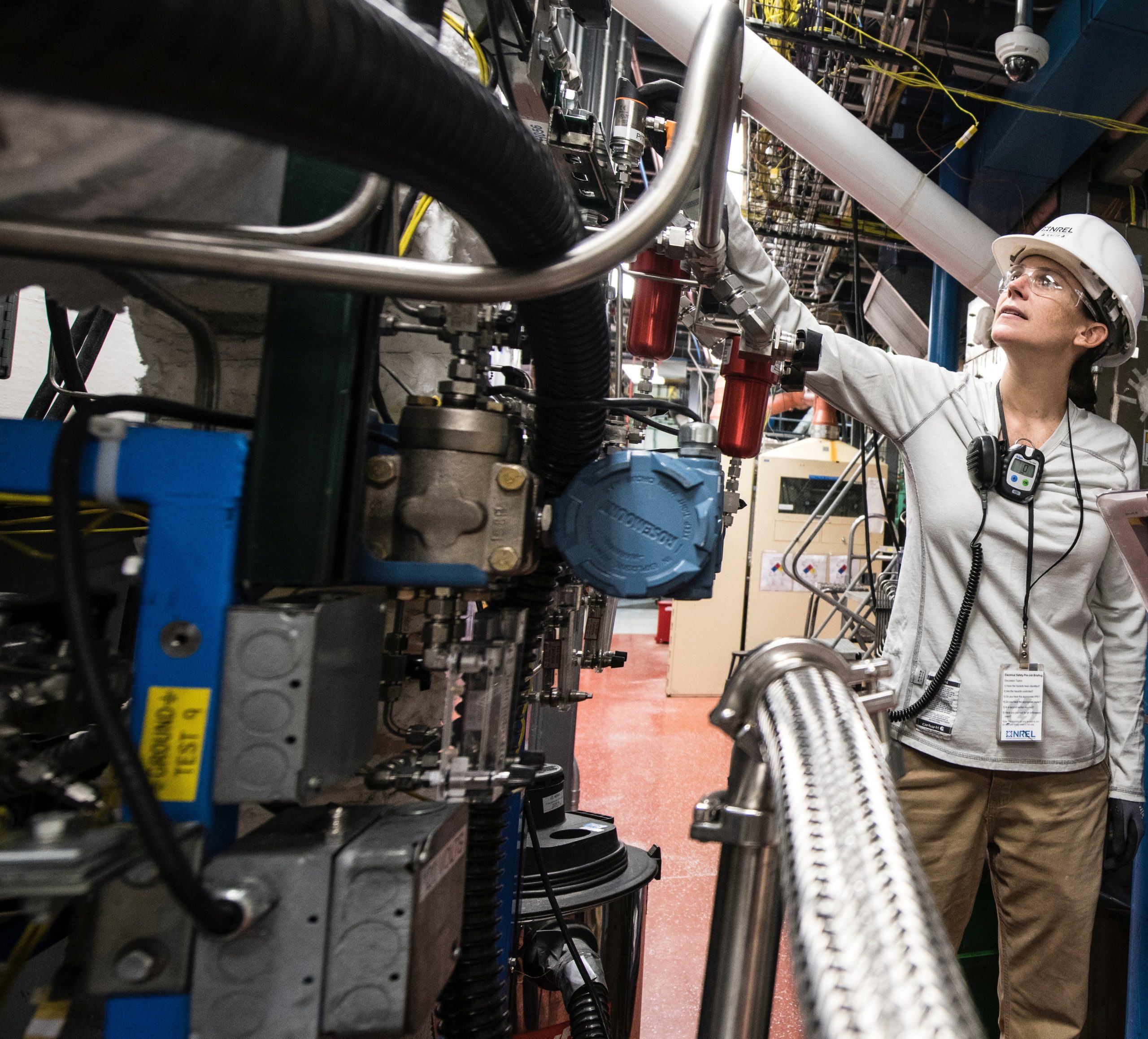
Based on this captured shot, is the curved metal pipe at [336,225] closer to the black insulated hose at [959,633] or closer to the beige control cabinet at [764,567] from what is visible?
the black insulated hose at [959,633]

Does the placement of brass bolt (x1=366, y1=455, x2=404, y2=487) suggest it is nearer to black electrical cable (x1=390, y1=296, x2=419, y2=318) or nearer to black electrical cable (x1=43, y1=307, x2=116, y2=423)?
black electrical cable (x1=390, y1=296, x2=419, y2=318)

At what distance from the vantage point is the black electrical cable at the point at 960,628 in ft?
4.24

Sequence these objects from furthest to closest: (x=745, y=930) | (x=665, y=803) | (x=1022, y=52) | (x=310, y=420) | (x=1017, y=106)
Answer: (x=665, y=803) → (x=1017, y=106) → (x=1022, y=52) → (x=310, y=420) → (x=745, y=930)

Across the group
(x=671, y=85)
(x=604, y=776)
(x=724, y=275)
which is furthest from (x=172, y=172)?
(x=604, y=776)

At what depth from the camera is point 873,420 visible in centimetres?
146

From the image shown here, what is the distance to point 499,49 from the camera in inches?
29.7

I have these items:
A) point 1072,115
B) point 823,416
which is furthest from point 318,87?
point 823,416

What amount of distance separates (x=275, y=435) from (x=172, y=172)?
0.20 meters

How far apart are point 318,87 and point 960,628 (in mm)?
1353

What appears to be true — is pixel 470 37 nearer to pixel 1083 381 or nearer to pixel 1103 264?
pixel 1103 264

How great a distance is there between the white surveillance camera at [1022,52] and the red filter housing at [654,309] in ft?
4.41

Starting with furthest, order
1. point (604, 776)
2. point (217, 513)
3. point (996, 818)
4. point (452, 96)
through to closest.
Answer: point (604, 776) → point (996, 818) → point (217, 513) → point (452, 96)

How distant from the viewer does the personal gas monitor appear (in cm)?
130

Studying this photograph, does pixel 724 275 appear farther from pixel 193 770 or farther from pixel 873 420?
pixel 193 770
